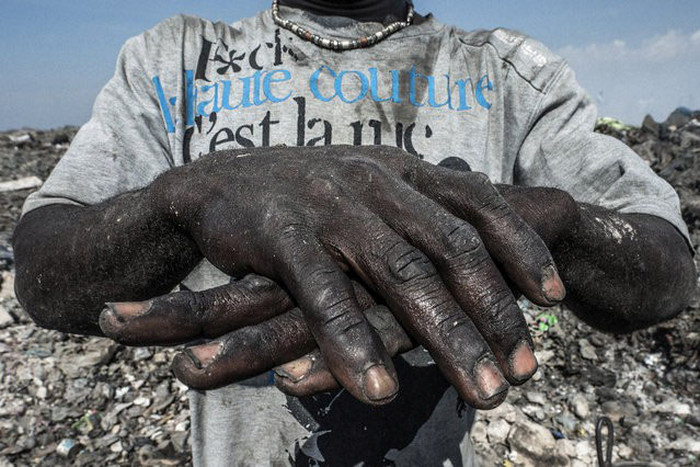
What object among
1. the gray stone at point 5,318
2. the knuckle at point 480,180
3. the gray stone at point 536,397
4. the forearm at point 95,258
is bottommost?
the gray stone at point 5,318

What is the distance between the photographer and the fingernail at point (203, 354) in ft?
2.79

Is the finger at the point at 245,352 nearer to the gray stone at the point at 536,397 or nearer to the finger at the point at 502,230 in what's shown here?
the finger at the point at 502,230

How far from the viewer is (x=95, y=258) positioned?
48.9 inches

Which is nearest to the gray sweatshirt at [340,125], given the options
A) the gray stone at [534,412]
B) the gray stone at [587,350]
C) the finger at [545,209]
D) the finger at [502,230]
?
the finger at [545,209]

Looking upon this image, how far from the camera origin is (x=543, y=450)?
3461 mm

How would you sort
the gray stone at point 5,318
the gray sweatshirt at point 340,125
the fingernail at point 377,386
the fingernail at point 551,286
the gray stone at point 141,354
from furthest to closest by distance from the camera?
the gray stone at point 5,318 < the gray stone at point 141,354 < the gray sweatshirt at point 340,125 < the fingernail at point 551,286 < the fingernail at point 377,386

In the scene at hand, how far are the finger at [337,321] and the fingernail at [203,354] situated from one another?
6.3 inches

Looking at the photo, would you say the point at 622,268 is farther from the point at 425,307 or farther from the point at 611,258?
the point at 425,307

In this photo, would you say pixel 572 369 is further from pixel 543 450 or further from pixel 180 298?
pixel 180 298

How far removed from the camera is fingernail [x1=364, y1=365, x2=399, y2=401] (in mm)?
797

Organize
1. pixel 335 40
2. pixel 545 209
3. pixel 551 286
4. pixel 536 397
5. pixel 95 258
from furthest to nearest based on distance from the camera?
pixel 536 397
pixel 335 40
pixel 95 258
pixel 545 209
pixel 551 286

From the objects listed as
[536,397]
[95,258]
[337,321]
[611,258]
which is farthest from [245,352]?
[536,397]

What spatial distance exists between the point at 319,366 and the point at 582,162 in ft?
3.65

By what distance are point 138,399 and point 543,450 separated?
2970 millimetres
